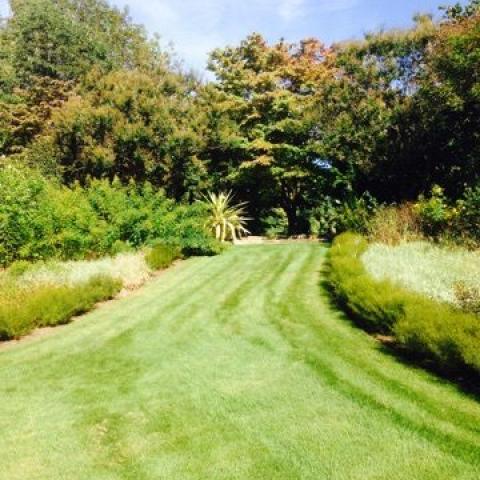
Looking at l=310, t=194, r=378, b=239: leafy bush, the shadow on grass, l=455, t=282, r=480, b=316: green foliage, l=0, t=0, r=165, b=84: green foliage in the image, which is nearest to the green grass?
l=455, t=282, r=480, b=316: green foliage

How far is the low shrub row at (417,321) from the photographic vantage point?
6430 millimetres

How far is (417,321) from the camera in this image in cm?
741

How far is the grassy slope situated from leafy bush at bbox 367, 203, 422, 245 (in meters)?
6.61

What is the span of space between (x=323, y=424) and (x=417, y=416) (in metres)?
1.06

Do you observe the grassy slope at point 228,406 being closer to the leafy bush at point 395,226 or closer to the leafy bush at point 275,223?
the leafy bush at point 395,226

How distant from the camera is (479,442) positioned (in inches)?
197

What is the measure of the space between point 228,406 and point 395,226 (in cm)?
1218

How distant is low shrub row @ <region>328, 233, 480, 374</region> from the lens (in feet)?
21.1

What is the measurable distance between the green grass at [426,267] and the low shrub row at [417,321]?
2.17 feet

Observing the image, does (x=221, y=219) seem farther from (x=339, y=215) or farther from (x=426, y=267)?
(x=426, y=267)

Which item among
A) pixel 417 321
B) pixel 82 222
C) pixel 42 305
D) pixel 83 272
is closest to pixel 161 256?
pixel 82 222

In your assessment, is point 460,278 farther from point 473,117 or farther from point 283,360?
point 473,117

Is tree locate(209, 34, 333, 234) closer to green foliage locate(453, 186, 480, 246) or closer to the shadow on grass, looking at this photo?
green foliage locate(453, 186, 480, 246)

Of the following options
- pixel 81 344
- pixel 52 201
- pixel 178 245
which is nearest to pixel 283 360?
pixel 81 344
